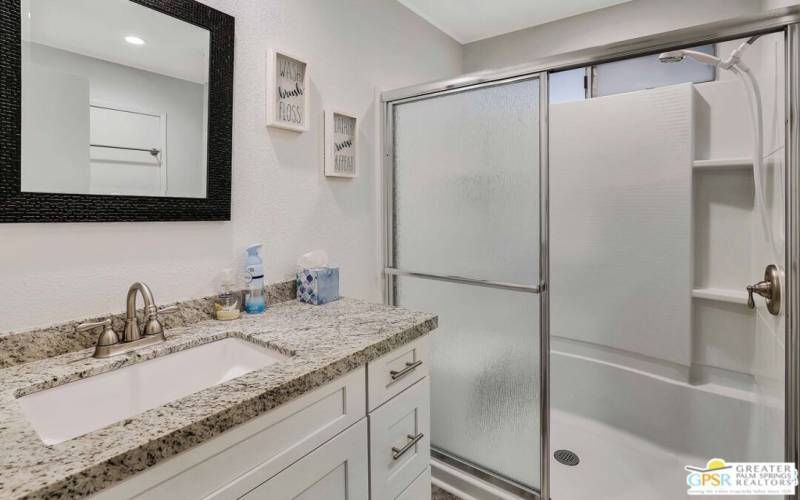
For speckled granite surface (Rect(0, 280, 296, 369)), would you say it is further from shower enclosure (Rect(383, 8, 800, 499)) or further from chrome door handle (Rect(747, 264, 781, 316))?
chrome door handle (Rect(747, 264, 781, 316))

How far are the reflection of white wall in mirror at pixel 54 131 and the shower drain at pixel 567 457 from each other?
2.21m

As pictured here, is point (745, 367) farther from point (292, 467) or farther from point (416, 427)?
point (292, 467)

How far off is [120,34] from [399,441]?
1.36 metres

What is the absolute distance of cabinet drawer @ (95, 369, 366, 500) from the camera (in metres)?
0.62

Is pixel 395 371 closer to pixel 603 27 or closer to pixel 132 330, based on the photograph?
pixel 132 330

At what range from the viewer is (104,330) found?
A: 0.99 meters

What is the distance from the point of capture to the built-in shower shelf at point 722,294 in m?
1.74

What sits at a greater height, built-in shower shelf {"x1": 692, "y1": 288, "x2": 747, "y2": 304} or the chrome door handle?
the chrome door handle

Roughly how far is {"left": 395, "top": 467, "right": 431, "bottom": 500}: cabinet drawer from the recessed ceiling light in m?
1.47

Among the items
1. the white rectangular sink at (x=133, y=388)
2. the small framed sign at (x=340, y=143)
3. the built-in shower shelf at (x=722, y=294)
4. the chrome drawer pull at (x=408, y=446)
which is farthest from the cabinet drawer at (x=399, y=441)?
the built-in shower shelf at (x=722, y=294)

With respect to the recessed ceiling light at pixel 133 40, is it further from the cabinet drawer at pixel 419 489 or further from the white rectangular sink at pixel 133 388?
the cabinet drawer at pixel 419 489

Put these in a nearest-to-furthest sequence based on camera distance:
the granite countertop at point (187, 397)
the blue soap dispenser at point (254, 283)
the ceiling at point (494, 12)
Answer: the granite countertop at point (187, 397), the blue soap dispenser at point (254, 283), the ceiling at point (494, 12)

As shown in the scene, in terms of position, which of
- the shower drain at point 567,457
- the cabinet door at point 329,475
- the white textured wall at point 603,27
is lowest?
the shower drain at point 567,457

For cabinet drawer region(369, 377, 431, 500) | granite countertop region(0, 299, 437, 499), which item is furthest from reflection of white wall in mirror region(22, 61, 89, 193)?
cabinet drawer region(369, 377, 431, 500)
